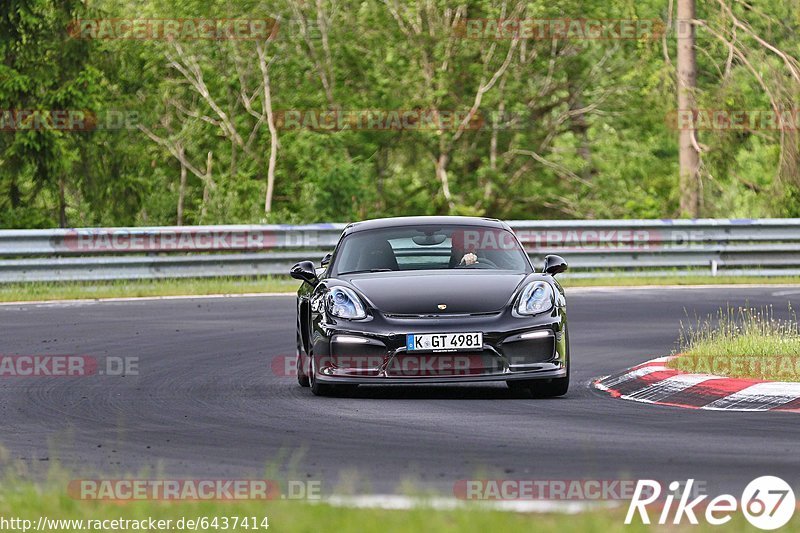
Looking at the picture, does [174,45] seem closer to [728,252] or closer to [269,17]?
[269,17]

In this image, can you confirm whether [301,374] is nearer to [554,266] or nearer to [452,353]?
[452,353]

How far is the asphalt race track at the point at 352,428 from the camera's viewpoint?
801 cm

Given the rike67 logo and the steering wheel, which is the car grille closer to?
the steering wheel

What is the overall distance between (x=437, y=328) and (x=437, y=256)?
225 cm

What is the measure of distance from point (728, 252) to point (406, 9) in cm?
1183

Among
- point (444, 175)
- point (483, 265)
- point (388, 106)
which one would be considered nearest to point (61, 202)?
point (388, 106)

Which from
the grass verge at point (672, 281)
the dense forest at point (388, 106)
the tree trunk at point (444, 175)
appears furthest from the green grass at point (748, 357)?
the tree trunk at point (444, 175)

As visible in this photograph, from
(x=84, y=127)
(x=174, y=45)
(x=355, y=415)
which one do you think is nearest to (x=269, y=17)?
(x=174, y=45)

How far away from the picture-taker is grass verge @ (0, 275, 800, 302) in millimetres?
23188

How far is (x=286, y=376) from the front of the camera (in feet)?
44.8

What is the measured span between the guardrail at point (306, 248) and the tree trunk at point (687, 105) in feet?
14.0

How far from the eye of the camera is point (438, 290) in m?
11.7

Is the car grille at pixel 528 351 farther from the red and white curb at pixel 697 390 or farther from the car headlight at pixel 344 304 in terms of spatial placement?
the car headlight at pixel 344 304

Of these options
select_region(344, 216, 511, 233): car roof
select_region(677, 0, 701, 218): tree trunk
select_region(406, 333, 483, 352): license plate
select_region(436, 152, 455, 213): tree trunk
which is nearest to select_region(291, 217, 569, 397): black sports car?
select_region(406, 333, 483, 352): license plate
